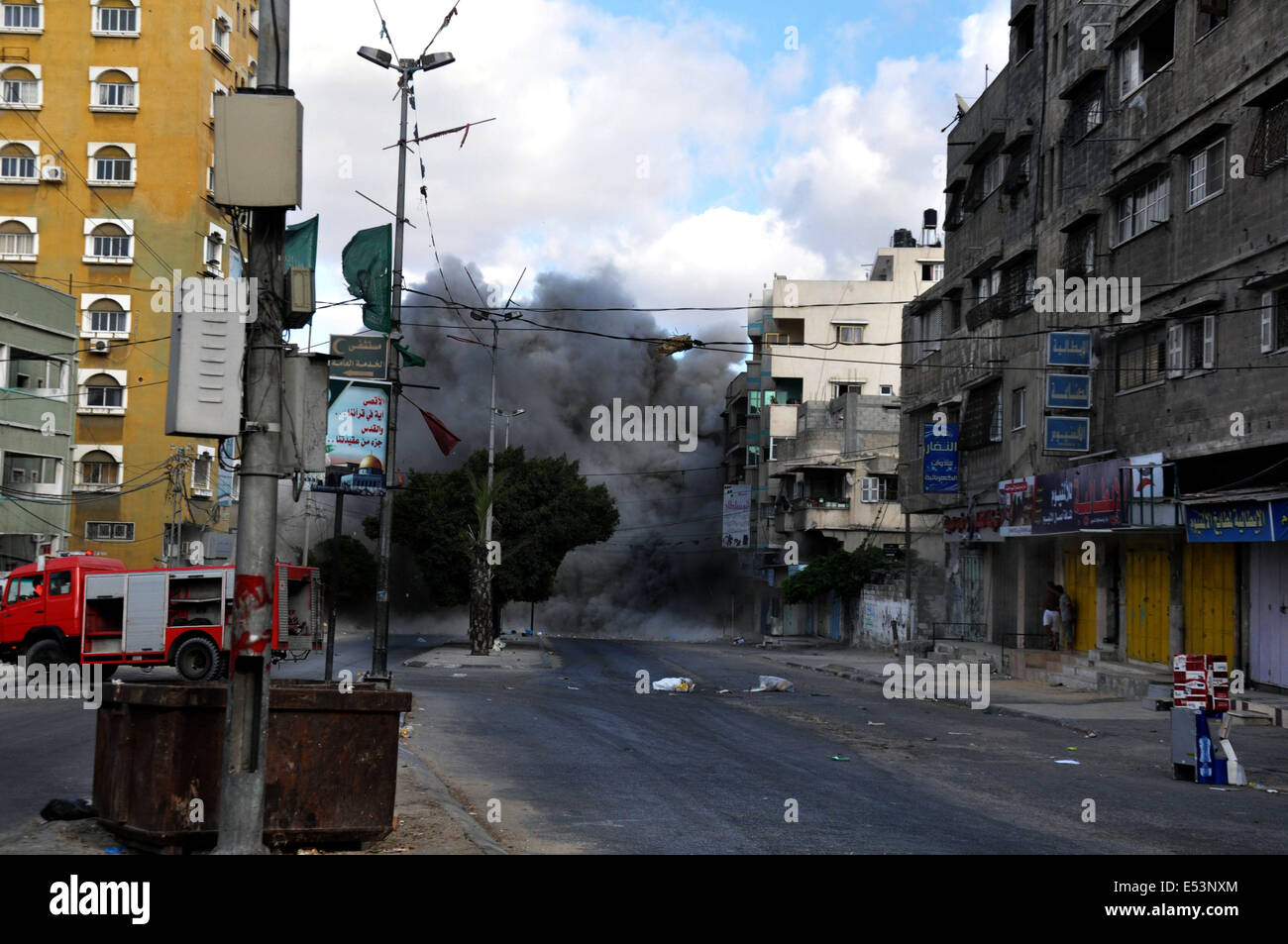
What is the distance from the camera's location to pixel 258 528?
24.1ft

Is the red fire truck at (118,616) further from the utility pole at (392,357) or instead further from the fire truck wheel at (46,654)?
the utility pole at (392,357)

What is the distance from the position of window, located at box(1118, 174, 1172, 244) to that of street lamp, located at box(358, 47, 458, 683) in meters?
13.9

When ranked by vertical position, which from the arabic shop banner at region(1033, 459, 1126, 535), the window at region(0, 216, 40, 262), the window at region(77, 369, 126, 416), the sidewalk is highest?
the window at region(0, 216, 40, 262)

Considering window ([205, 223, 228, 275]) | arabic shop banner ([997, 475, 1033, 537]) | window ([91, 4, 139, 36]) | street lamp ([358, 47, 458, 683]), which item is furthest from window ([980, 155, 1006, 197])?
window ([91, 4, 139, 36])

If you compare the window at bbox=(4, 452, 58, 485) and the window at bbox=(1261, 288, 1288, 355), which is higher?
the window at bbox=(1261, 288, 1288, 355)

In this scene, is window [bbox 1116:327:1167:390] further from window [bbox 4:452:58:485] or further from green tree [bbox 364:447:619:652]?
window [bbox 4:452:58:485]

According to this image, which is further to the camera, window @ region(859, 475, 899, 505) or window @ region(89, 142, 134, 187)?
window @ region(859, 475, 899, 505)

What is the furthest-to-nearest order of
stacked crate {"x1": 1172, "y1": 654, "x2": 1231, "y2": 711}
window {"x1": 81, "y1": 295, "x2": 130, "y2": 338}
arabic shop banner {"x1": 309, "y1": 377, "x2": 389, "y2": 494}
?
1. window {"x1": 81, "y1": 295, "x2": 130, "y2": 338}
2. arabic shop banner {"x1": 309, "y1": 377, "x2": 389, "y2": 494}
3. stacked crate {"x1": 1172, "y1": 654, "x2": 1231, "y2": 711}

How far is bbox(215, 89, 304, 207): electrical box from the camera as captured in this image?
7219 millimetres

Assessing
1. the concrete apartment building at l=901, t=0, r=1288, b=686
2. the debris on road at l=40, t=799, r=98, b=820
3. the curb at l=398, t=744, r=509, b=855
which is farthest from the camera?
the concrete apartment building at l=901, t=0, r=1288, b=686

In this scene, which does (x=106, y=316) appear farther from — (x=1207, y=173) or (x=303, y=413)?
(x=303, y=413)

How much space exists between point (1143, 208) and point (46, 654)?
23.7m

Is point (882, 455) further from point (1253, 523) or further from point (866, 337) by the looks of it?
point (1253, 523)

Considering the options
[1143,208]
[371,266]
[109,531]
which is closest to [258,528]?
[371,266]
